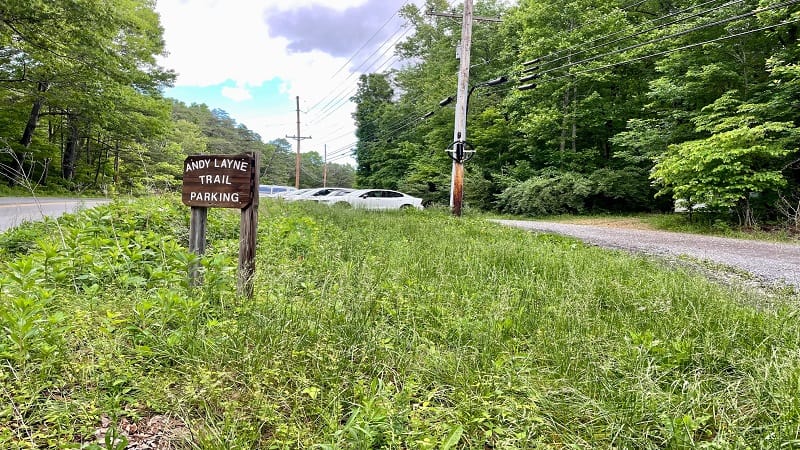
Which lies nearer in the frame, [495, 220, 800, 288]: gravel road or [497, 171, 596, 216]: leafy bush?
[495, 220, 800, 288]: gravel road

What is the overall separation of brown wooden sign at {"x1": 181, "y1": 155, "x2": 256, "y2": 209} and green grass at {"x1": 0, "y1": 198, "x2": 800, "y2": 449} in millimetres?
518

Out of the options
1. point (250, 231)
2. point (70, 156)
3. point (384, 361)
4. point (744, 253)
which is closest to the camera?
point (384, 361)

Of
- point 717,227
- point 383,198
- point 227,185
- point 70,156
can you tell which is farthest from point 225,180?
point 70,156

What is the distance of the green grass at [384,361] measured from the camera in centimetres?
160

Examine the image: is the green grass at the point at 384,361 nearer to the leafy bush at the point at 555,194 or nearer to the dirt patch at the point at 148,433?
the dirt patch at the point at 148,433

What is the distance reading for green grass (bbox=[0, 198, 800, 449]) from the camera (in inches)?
63.1

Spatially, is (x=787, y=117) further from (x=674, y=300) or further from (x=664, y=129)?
(x=674, y=300)

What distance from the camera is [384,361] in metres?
2.13

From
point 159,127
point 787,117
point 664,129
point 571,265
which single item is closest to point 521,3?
point 664,129

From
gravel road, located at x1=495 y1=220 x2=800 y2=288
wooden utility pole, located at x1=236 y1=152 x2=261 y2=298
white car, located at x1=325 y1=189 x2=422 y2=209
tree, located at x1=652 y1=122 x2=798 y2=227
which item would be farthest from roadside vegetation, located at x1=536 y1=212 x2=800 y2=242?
wooden utility pole, located at x1=236 y1=152 x2=261 y2=298

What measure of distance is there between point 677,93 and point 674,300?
1201 centimetres

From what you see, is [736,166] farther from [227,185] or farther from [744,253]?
[227,185]

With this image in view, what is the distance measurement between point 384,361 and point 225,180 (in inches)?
74.1

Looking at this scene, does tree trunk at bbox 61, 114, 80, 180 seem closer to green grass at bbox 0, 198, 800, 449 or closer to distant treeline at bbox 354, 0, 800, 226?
distant treeline at bbox 354, 0, 800, 226
